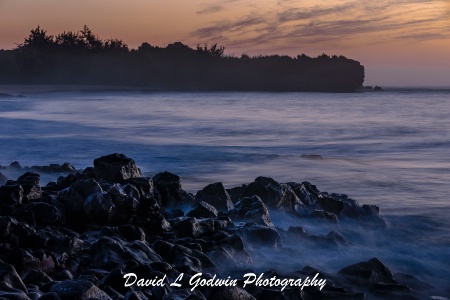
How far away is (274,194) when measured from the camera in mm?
6742

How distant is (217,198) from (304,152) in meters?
7.95

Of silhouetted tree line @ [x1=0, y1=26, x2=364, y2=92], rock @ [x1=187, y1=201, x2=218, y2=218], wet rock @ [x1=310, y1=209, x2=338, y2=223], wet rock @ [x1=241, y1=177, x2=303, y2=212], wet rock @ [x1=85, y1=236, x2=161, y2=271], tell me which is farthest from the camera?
silhouetted tree line @ [x1=0, y1=26, x2=364, y2=92]

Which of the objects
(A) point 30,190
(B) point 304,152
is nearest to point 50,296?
(A) point 30,190

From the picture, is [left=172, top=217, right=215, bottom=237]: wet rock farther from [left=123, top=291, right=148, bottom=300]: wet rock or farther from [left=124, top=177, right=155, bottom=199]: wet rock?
[left=123, top=291, right=148, bottom=300]: wet rock

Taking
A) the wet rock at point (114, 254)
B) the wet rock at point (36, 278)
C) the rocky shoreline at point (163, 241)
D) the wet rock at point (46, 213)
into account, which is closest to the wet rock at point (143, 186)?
the rocky shoreline at point (163, 241)

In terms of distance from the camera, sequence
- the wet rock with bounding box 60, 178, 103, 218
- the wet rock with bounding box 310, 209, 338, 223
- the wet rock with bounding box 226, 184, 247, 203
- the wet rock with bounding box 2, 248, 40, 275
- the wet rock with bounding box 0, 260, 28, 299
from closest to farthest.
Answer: the wet rock with bounding box 0, 260, 28, 299 < the wet rock with bounding box 2, 248, 40, 275 < the wet rock with bounding box 60, 178, 103, 218 < the wet rock with bounding box 310, 209, 338, 223 < the wet rock with bounding box 226, 184, 247, 203

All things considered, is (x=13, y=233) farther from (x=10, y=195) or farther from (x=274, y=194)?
(x=274, y=194)

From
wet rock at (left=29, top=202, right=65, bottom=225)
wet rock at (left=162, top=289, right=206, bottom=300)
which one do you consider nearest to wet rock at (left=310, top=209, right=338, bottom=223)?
wet rock at (left=29, top=202, right=65, bottom=225)

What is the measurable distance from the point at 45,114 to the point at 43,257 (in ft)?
71.2

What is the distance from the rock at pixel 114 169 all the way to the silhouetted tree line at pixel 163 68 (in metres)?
44.0

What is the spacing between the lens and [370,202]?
8125 mm

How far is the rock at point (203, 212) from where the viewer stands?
598cm

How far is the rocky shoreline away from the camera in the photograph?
391 centimetres

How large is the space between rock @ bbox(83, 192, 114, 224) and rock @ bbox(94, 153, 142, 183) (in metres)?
1.02
